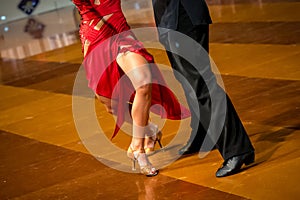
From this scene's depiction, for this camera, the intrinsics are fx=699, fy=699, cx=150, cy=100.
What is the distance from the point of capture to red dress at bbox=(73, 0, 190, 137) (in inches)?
173

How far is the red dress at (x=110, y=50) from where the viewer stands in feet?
14.4

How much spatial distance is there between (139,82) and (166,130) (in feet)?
3.64

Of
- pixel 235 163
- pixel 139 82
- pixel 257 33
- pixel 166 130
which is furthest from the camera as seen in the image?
pixel 257 33

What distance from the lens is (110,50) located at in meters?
4.46

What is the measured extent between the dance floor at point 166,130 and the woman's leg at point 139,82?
387mm

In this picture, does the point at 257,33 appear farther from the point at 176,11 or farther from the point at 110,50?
the point at 176,11

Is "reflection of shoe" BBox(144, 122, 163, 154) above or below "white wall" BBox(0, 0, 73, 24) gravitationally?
above

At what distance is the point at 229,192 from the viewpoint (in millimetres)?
3922

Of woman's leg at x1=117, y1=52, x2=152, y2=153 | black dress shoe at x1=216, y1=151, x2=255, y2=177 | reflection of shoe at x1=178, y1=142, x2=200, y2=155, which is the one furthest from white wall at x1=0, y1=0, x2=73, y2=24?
black dress shoe at x1=216, y1=151, x2=255, y2=177

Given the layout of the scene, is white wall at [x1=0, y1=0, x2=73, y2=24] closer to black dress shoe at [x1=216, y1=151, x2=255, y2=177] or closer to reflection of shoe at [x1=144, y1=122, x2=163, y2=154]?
reflection of shoe at [x1=144, y1=122, x2=163, y2=154]

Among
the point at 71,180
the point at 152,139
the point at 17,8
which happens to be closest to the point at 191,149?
the point at 152,139

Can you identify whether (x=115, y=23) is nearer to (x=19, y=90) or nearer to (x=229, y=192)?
(x=229, y=192)

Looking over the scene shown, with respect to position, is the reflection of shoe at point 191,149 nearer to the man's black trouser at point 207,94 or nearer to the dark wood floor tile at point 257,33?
the man's black trouser at point 207,94

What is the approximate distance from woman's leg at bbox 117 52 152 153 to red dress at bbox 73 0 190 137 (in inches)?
2.2
